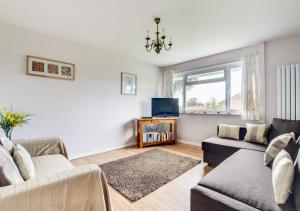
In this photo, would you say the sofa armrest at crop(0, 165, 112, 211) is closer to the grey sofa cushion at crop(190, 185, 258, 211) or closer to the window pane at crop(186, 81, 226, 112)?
the grey sofa cushion at crop(190, 185, 258, 211)

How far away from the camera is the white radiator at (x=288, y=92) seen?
2.58 meters

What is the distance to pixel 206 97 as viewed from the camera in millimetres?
3969

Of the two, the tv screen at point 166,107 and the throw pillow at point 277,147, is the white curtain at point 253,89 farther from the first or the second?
the tv screen at point 166,107

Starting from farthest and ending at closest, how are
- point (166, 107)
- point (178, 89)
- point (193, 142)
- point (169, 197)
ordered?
point (178, 89) → point (166, 107) → point (193, 142) → point (169, 197)

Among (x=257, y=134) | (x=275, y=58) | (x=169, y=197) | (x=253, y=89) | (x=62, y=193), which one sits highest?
(x=275, y=58)

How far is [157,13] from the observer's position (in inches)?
81.5

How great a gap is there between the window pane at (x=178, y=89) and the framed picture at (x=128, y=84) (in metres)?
1.31

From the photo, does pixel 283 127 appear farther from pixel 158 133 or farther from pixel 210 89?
pixel 158 133

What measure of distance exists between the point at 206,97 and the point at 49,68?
139 inches

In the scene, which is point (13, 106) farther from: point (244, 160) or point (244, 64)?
point (244, 64)

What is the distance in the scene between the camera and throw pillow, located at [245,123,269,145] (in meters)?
2.54

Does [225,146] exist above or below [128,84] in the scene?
below

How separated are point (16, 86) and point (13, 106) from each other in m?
0.32

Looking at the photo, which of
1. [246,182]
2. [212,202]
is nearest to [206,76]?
[246,182]
